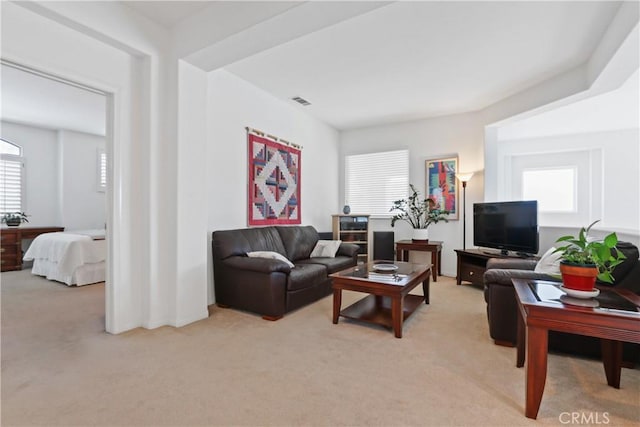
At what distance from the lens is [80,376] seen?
205cm

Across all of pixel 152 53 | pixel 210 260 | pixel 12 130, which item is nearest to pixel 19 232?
pixel 12 130

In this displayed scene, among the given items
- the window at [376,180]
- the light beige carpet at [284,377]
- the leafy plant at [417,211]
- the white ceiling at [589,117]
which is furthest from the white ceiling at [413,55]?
the light beige carpet at [284,377]

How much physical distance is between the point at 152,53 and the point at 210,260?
212 cm

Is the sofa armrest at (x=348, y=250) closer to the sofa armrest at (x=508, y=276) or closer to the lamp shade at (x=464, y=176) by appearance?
the lamp shade at (x=464, y=176)

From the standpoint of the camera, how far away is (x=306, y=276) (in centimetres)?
349

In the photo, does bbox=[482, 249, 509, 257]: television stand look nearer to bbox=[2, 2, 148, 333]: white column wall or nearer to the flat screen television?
the flat screen television

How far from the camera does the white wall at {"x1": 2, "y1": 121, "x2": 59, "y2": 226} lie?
19.8 ft

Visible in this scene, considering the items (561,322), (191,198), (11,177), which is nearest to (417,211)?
(191,198)

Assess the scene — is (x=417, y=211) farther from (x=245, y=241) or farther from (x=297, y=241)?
(x=245, y=241)

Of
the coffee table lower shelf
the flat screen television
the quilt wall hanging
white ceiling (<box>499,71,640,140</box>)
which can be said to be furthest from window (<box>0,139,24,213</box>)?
white ceiling (<box>499,71,640,140</box>)

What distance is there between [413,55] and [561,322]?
9.32 feet

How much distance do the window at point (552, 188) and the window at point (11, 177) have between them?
402 inches

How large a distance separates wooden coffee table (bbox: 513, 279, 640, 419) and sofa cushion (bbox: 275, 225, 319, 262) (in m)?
2.98

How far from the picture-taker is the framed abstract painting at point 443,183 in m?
5.36
